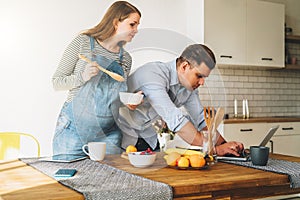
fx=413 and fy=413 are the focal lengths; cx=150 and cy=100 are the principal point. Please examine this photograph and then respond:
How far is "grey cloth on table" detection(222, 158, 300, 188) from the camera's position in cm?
173

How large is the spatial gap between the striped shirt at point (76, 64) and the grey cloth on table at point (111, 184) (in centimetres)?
80

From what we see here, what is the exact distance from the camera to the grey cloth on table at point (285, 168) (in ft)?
5.69

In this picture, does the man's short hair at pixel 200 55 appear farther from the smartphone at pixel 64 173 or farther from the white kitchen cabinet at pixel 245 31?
the white kitchen cabinet at pixel 245 31

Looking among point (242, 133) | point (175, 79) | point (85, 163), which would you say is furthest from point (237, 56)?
point (85, 163)

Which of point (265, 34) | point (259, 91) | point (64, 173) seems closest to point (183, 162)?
point (64, 173)

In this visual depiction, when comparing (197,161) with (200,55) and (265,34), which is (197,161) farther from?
(265,34)

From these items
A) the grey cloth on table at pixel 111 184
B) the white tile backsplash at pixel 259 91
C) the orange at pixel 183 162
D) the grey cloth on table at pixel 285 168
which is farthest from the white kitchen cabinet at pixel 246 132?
the grey cloth on table at pixel 111 184

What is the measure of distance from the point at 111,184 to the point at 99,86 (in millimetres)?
1063

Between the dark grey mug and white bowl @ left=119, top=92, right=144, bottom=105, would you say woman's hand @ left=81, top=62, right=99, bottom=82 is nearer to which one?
white bowl @ left=119, top=92, right=144, bottom=105

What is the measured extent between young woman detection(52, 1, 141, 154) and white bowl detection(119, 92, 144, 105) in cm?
20

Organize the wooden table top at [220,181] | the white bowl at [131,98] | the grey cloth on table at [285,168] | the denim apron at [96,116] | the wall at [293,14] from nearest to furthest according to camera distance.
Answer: the wooden table top at [220,181] < the grey cloth on table at [285,168] < the white bowl at [131,98] < the denim apron at [96,116] < the wall at [293,14]

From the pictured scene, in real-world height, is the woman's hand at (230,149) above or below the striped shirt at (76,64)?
below

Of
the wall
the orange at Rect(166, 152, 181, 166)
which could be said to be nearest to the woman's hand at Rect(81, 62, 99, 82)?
the orange at Rect(166, 152, 181, 166)

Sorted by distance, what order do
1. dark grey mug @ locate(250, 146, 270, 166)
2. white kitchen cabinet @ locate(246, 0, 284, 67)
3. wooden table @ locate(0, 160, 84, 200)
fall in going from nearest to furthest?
wooden table @ locate(0, 160, 84, 200), dark grey mug @ locate(250, 146, 270, 166), white kitchen cabinet @ locate(246, 0, 284, 67)
